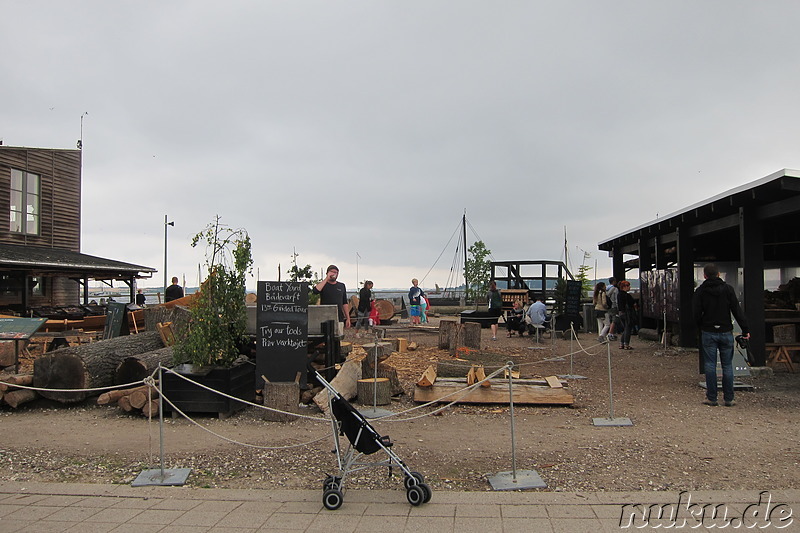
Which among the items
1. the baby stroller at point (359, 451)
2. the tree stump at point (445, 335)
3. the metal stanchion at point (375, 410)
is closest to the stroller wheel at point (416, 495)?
the baby stroller at point (359, 451)

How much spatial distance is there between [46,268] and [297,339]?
1398cm

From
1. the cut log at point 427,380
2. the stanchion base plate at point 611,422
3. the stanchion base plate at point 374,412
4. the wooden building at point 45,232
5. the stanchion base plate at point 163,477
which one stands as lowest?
the stanchion base plate at point 163,477

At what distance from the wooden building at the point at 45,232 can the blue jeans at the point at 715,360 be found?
1757 centimetres

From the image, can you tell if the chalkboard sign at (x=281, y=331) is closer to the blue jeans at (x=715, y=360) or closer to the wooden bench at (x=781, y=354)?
the blue jeans at (x=715, y=360)

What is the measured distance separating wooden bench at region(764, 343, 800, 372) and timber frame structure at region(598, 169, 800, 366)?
37cm

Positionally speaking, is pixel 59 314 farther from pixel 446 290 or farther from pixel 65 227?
pixel 446 290

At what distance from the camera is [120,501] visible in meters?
4.71

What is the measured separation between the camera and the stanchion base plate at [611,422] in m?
6.91

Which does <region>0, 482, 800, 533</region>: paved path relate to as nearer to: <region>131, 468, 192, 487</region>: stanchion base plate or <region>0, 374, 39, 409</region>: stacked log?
<region>131, 468, 192, 487</region>: stanchion base plate

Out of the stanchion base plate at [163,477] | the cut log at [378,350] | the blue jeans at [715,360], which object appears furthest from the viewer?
the cut log at [378,350]

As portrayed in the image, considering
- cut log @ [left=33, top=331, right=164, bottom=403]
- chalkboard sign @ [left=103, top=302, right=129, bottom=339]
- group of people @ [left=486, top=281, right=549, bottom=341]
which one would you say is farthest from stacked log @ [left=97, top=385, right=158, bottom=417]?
group of people @ [left=486, top=281, right=549, bottom=341]

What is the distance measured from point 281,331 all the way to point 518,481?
4.19 metres

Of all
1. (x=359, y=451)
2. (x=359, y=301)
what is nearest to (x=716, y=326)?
(x=359, y=451)

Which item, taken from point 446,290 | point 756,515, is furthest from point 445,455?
point 446,290
